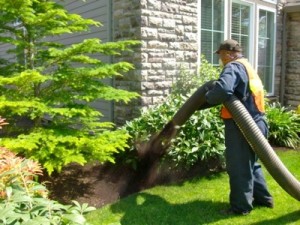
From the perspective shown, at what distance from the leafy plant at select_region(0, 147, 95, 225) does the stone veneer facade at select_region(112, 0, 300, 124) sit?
13.4 ft

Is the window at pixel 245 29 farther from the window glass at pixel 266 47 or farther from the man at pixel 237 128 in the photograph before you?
the man at pixel 237 128

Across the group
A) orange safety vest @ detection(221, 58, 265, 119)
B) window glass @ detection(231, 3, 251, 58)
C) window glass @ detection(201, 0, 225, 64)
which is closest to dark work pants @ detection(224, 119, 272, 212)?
orange safety vest @ detection(221, 58, 265, 119)

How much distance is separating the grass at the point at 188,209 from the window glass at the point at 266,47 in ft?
16.3

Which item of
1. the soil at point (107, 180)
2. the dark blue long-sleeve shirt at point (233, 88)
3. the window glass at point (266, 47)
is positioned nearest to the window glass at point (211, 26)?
the window glass at point (266, 47)

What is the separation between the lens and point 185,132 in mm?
5621

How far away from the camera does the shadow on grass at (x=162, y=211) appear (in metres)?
4.07

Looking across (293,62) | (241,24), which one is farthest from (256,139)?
(293,62)

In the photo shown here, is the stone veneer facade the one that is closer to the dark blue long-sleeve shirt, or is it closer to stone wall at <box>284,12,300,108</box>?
the dark blue long-sleeve shirt

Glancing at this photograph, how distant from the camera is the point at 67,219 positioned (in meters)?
1.92

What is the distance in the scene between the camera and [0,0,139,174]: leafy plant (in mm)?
3996

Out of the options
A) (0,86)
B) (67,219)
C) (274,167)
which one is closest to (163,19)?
(0,86)

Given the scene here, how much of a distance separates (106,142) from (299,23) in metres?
7.66

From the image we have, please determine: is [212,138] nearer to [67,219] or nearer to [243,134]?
[243,134]

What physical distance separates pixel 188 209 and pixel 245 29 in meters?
5.70
